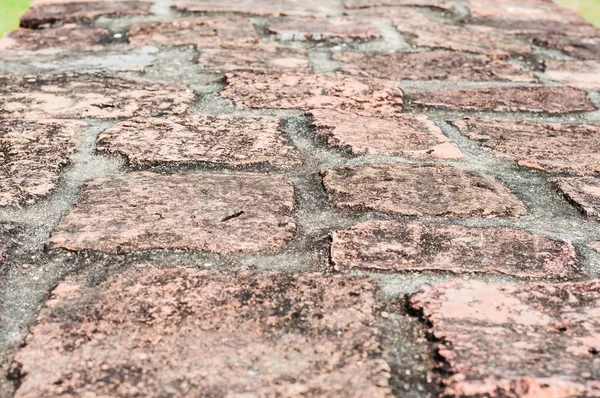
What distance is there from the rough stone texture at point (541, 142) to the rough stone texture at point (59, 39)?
121 centimetres

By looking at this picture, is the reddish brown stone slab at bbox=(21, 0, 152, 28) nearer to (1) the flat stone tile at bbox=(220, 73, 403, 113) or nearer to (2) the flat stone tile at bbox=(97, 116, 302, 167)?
(1) the flat stone tile at bbox=(220, 73, 403, 113)

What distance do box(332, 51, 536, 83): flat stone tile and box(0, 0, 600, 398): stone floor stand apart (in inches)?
0.4

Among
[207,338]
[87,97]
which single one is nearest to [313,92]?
[87,97]

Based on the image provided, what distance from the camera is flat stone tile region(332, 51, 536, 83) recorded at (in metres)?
Result: 2.14

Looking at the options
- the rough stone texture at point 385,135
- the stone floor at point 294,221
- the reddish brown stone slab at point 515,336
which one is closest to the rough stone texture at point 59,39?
the stone floor at point 294,221

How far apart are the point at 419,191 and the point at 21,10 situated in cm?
217

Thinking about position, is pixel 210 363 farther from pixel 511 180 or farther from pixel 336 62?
pixel 336 62

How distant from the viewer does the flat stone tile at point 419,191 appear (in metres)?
1.32

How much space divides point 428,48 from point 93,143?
1250 mm

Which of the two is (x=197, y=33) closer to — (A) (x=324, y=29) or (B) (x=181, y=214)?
(A) (x=324, y=29)

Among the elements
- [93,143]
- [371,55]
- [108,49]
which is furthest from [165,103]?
[371,55]

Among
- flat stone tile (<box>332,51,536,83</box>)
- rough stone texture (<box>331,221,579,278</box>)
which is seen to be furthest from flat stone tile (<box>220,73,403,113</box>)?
rough stone texture (<box>331,221,579,278</box>)

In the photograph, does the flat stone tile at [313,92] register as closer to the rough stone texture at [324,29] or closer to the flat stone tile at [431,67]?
the flat stone tile at [431,67]

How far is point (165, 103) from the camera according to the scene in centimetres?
182
